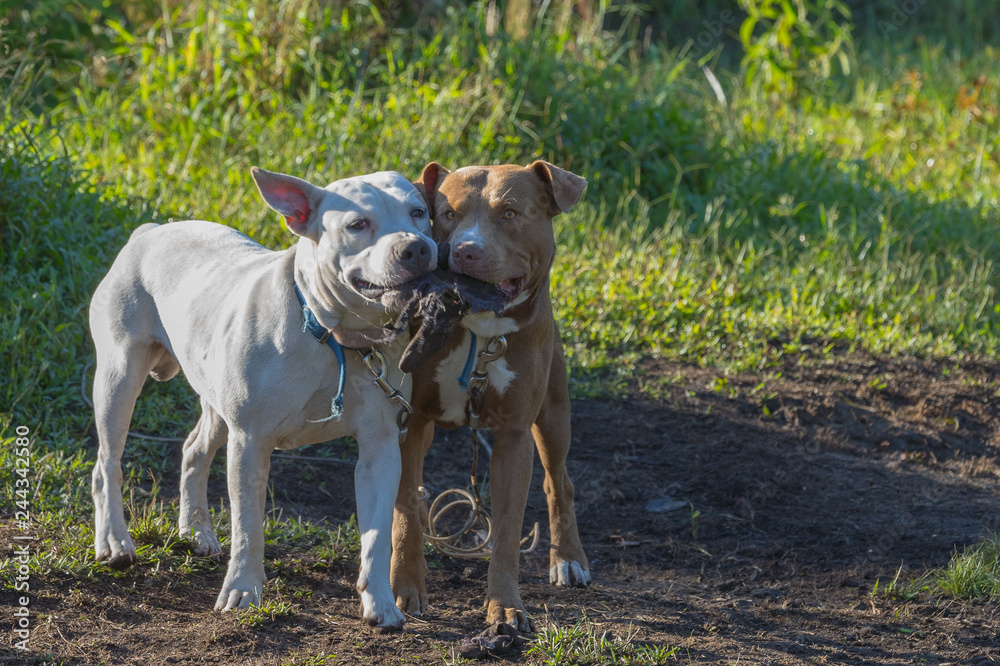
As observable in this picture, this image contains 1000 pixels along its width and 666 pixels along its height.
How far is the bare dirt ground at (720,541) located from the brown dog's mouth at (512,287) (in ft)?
3.69

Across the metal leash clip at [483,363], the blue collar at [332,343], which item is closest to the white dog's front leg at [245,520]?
the blue collar at [332,343]

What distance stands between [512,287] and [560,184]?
463 millimetres

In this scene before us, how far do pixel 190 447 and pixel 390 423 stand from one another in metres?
1.08

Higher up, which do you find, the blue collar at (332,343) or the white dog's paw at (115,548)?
the blue collar at (332,343)

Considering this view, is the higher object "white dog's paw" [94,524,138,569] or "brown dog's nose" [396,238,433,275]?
"brown dog's nose" [396,238,433,275]

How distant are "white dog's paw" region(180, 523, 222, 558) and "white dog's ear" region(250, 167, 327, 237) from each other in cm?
133

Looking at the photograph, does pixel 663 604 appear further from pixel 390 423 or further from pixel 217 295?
pixel 217 295

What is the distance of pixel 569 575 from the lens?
13.4 feet

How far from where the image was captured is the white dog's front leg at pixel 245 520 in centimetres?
337

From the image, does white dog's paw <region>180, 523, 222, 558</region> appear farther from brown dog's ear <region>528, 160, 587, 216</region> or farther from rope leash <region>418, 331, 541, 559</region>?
brown dog's ear <region>528, 160, 587, 216</region>

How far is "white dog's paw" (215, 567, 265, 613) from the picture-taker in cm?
340

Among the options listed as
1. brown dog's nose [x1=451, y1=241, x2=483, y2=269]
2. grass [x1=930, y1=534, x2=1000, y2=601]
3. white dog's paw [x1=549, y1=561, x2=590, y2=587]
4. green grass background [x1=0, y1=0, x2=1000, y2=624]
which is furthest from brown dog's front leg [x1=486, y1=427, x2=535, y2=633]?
green grass background [x1=0, y1=0, x2=1000, y2=624]

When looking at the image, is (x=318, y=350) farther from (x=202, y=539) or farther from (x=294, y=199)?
(x=202, y=539)

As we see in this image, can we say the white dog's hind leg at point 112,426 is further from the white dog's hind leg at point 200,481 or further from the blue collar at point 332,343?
the blue collar at point 332,343
